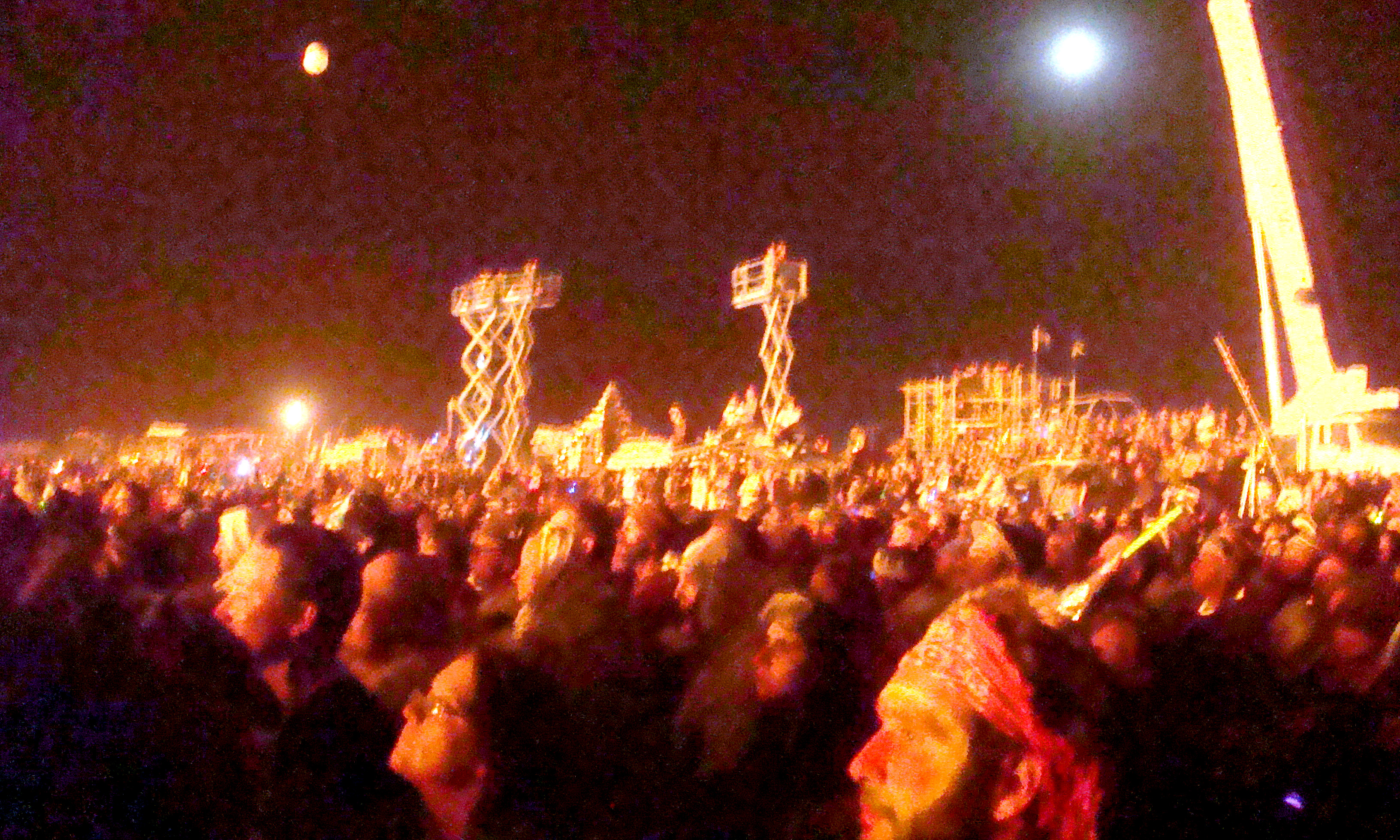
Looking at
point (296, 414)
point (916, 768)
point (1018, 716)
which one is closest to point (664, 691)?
point (916, 768)

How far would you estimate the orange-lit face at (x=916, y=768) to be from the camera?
1.98m

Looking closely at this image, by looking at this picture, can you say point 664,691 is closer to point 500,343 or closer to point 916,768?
point 916,768

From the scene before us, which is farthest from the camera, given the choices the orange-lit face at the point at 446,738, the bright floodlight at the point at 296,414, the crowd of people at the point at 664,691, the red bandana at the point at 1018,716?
the bright floodlight at the point at 296,414

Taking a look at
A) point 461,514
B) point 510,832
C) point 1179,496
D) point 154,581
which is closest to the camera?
point 510,832

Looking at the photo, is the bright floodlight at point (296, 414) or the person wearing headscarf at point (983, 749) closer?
the person wearing headscarf at point (983, 749)

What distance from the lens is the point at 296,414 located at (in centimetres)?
3291

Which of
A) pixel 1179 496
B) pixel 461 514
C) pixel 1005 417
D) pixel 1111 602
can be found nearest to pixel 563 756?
pixel 1111 602

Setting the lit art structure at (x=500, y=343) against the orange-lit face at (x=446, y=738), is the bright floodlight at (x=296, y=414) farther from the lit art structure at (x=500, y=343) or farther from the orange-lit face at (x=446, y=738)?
the orange-lit face at (x=446, y=738)

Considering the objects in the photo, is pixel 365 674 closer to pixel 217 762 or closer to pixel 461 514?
pixel 217 762

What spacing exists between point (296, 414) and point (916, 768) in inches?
1294

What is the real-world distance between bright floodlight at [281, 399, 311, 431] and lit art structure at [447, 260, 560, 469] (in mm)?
4840

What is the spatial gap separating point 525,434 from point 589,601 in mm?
25951

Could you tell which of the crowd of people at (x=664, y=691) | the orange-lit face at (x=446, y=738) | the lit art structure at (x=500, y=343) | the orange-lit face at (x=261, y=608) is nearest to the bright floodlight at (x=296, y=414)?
the lit art structure at (x=500, y=343)

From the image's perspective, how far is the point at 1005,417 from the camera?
25906 millimetres
